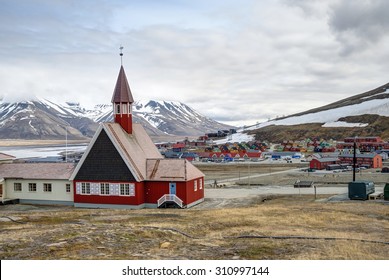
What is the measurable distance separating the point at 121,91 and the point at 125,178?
422 inches

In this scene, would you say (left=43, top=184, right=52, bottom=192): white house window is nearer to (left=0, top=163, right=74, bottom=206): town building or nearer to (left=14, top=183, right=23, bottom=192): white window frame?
(left=0, top=163, right=74, bottom=206): town building

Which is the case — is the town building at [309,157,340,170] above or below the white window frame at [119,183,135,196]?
below

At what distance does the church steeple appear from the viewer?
48.8 m

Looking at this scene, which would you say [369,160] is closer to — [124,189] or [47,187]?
[124,189]

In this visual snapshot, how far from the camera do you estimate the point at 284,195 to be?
183 feet

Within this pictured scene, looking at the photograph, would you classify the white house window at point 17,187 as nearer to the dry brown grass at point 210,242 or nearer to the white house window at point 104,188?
the white house window at point 104,188

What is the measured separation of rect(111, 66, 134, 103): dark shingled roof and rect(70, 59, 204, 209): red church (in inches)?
133

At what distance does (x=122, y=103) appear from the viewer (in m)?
49.4

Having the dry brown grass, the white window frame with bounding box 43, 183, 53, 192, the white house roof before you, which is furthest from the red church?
the dry brown grass

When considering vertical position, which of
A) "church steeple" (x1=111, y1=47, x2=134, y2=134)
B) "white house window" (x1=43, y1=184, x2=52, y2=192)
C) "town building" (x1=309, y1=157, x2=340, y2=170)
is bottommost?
"town building" (x1=309, y1=157, x2=340, y2=170)

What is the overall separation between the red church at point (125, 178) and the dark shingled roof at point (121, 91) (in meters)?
3.38

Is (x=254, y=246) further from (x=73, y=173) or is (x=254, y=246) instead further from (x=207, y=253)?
(x=73, y=173)

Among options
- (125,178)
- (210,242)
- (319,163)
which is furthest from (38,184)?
(319,163)

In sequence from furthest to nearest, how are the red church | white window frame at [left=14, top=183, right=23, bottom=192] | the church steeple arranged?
white window frame at [left=14, top=183, right=23, bottom=192], the church steeple, the red church
